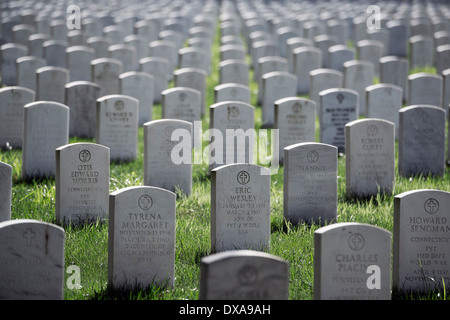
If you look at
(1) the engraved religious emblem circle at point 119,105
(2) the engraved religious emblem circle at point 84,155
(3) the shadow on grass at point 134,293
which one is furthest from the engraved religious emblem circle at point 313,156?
(1) the engraved religious emblem circle at point 119,105

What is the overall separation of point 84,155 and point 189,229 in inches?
50.8

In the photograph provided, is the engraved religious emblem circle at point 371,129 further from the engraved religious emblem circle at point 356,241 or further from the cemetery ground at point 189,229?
the engraved religious emblem circle at point 356,241

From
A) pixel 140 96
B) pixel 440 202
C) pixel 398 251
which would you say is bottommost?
pixel 398 251

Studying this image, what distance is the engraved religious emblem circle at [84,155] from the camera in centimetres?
778

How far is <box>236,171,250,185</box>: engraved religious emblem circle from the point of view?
716cm

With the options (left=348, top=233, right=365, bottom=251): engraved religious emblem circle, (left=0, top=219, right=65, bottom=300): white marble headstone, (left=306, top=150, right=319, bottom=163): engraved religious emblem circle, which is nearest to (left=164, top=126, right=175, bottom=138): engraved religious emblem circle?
(left=306, top=150, right=319, bottom=163): engraved religious emblem circle

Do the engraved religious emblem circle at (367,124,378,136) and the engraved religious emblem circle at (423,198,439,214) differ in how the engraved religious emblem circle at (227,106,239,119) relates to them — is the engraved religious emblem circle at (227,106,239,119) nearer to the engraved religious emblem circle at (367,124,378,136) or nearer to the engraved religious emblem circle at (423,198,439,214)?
the engraved religious emblem circle at (367,124,378,136)

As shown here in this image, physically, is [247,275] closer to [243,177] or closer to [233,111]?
[243,177]

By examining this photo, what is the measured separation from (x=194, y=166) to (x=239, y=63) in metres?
4.97

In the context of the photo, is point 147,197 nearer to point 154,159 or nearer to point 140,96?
point 154,159

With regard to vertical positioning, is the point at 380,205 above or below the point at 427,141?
below

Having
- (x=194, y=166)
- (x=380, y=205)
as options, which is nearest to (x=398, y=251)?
(x=380, y=205)

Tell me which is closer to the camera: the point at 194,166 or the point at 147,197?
the point at 147,197

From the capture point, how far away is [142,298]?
607cm
